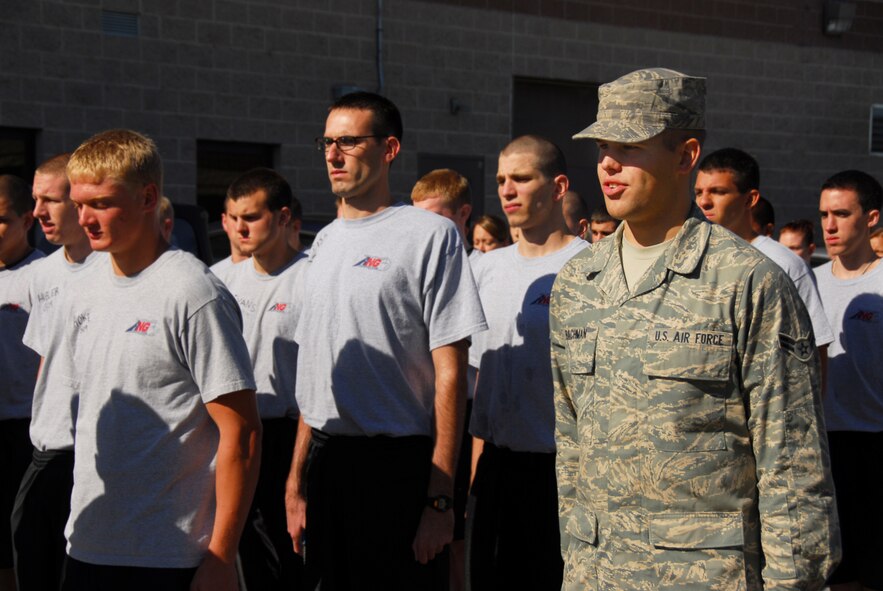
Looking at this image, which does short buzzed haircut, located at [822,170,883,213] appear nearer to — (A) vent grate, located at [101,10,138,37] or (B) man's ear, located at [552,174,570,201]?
(B) man's ear, located at [552,174,570,201]

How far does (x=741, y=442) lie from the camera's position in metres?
2.89

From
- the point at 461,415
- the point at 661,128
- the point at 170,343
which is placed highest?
the point at 661,128

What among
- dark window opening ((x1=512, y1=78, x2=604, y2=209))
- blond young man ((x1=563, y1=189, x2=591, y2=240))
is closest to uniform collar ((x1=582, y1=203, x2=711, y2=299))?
blond young man ((x1=563, y1=189, x2=591, y2=240))

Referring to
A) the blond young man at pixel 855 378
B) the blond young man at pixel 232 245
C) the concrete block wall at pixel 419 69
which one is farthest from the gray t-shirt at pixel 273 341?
the concrete block wall at pixel 419 69

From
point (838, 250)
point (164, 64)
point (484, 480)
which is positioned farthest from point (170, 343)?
point (164, 64)

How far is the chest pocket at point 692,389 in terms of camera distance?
287 centimetres

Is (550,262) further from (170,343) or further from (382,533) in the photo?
(170,343)

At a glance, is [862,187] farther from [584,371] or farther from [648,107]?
[584,371]

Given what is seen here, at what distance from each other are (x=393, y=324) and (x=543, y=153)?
4.09 feet

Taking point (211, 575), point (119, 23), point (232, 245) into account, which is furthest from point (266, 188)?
point (119, 23)

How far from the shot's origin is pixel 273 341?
18.8 ft

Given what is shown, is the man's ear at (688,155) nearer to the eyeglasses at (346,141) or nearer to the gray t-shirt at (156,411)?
the gray t-shirt at (156,411)

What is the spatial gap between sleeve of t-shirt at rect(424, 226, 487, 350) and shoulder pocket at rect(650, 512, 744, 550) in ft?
4.67

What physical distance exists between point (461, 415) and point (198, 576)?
122 cm
